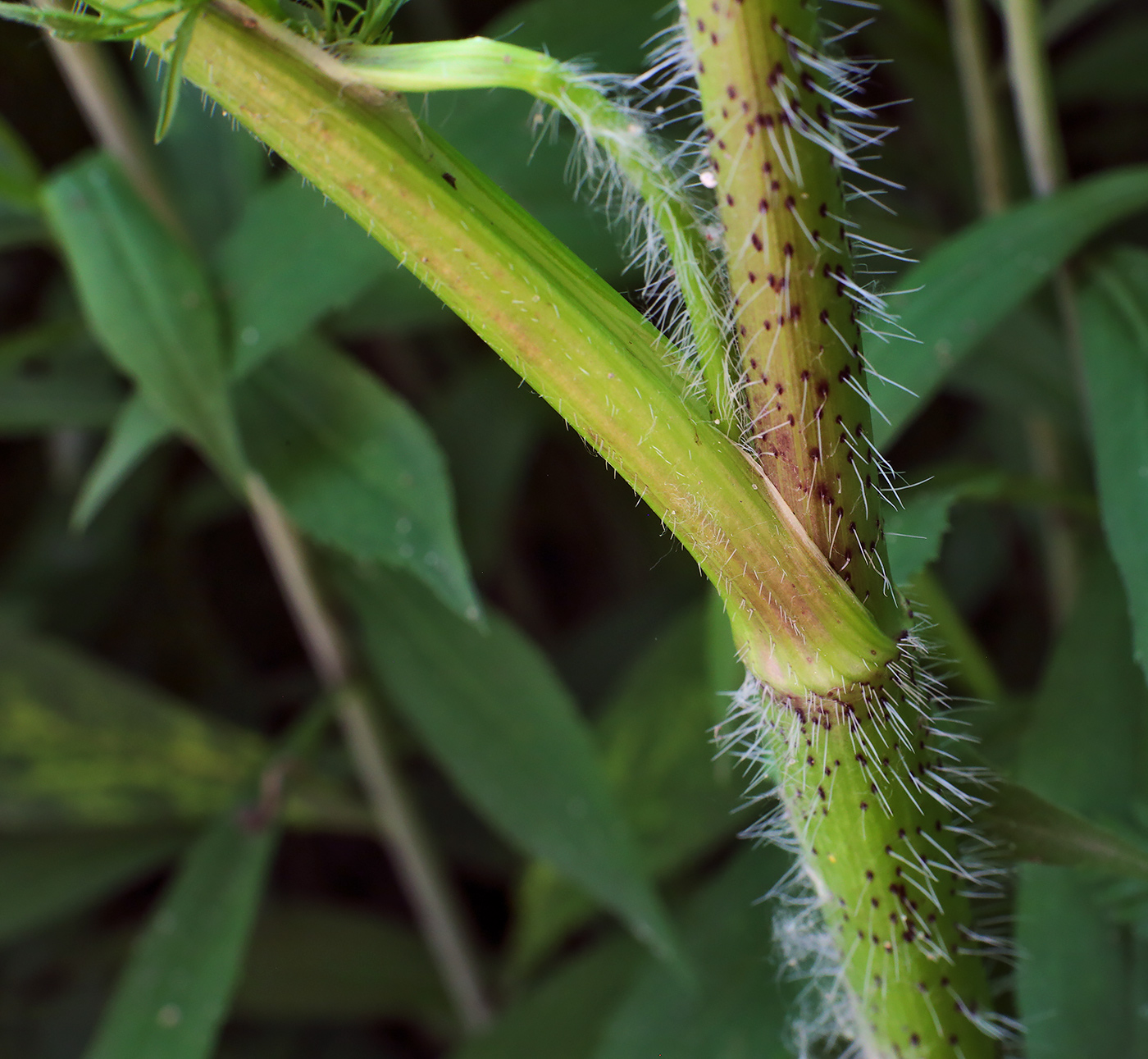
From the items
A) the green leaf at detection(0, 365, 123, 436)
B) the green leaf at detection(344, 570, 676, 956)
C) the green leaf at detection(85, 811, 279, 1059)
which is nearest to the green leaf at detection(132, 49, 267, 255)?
the green leaf at detection(0, 365, 123, 436)

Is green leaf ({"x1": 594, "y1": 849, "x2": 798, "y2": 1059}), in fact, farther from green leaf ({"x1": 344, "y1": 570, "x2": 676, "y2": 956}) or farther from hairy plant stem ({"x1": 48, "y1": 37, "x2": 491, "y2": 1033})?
hairy plant stem ({"x1": 48, "y1": 37, "x2": 491, "y2": 1033})

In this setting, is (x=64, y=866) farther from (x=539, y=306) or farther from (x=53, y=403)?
(x=539, y=306)

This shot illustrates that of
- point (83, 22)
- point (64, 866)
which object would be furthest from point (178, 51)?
point (64, 866)

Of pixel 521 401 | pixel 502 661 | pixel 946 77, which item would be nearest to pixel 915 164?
pixel 946 77

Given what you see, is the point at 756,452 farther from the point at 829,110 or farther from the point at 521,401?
the point at 521,401

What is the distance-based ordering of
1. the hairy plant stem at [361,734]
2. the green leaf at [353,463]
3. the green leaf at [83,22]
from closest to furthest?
the green leaf at [83,22]
the green leaf at [353,463]
the hairy plant stem at [361,734]

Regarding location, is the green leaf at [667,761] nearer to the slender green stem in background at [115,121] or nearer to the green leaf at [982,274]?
the green leaf at [982,274]

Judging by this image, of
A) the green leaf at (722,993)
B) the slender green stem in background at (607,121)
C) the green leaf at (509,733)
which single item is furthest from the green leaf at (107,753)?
the slender green stem in background at (607,121)
